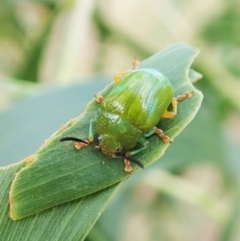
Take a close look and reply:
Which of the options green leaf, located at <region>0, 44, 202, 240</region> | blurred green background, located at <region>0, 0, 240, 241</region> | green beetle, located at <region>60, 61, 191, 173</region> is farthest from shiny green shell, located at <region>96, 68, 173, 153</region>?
blurred green background, located at <region>0, 0, 240, 241</region>

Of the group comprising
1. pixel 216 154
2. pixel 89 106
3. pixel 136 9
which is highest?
pixel 89 106

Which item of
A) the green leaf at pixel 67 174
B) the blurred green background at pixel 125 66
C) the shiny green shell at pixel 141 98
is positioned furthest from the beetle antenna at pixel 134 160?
the blurred green background at pixel 125 66

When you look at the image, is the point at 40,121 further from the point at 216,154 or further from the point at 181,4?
the point at 181,4

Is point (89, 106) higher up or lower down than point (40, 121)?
higher up

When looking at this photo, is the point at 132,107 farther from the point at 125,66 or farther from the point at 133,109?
the point at 125,66

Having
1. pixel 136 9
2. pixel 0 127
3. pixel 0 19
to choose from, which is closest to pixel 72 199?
pixel 0 127

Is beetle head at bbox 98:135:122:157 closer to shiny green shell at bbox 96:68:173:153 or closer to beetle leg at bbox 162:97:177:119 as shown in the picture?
shiny green shell at bbox 96:68:173:153

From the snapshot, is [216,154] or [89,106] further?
[216,154]
